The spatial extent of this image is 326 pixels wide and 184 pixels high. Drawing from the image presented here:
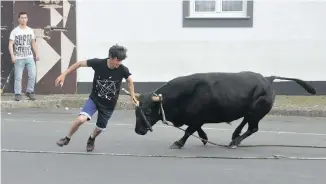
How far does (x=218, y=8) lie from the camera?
15.3 meters

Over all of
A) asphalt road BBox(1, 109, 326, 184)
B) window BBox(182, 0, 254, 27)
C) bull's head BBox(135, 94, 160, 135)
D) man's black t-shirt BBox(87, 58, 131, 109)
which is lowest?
asphalt road BBox(1, 109, 326, 184)

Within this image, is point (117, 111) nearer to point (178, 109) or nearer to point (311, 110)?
point (311, 110)

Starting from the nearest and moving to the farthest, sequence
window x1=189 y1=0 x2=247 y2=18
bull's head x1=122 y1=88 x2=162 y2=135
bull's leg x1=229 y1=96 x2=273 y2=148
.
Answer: bull's head x1=122 y1=88 x2=162 y2=135 → bull's leg x1=229 y1=96 x2=273 y2=148 → window x1=189 y1=0 x2=247 y2=18

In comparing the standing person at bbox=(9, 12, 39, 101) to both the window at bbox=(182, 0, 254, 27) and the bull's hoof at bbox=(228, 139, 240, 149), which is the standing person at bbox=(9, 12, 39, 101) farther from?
the bull's hoof at bbox=(228, 139, 240, 149)

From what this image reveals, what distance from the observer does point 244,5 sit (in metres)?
15.1

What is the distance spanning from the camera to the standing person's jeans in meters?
13.6

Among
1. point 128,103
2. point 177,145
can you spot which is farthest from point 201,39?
point 177,145

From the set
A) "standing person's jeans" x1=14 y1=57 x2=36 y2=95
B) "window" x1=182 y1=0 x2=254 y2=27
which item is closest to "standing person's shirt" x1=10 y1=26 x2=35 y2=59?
"standing person's jeans" x1=14 y1=57 x2=36 y2=95

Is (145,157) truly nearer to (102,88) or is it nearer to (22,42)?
(102,88)

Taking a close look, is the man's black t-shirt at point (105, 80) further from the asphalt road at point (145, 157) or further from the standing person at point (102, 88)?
the asphalt road at point (145, 157)

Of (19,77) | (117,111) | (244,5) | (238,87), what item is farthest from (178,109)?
(244,5)

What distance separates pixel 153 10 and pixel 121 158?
748cm

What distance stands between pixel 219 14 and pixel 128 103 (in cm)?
342

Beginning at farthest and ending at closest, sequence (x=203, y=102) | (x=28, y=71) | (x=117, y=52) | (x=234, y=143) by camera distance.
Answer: (x=28, y=71), (x=234, y=143), (x=203, y=102), (x=117, y=52)
